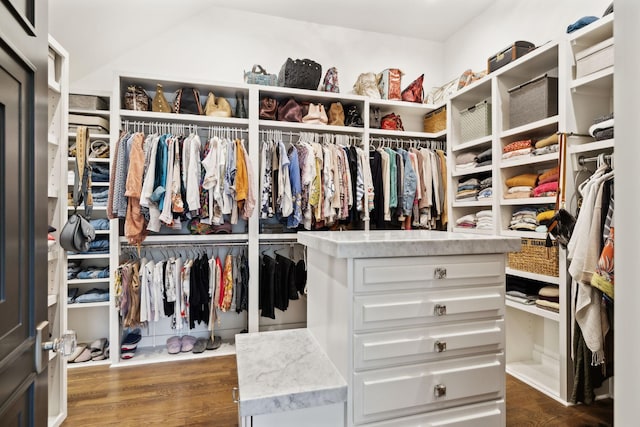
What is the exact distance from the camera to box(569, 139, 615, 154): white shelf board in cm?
193

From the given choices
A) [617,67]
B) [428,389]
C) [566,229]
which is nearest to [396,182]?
[566,229]

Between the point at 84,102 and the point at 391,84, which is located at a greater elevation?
the point at 391,84

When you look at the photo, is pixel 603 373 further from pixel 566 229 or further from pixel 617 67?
pixel 617 67

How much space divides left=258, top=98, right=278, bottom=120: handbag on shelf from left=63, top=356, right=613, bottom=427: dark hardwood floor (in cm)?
212

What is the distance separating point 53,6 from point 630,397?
3231 millimetres

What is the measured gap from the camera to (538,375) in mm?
2434

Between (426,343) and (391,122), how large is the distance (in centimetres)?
261

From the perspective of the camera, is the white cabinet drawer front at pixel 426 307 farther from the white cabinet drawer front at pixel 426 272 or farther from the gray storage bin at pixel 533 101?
the gray storage bin at pixel 533 101

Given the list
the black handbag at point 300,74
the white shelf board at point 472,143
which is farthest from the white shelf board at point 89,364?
the white shelf board at point 472,143

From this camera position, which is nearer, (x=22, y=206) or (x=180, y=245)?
(x=22, y=206)

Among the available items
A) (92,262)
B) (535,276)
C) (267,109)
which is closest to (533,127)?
(535,276)

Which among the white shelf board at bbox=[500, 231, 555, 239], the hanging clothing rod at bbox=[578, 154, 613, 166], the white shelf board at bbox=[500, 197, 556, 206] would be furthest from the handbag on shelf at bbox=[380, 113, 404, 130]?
the hanging clothing rod at bbox=[578, 154, 613, 166]

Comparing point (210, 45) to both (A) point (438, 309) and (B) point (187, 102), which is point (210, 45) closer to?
(B) point (187, 102)

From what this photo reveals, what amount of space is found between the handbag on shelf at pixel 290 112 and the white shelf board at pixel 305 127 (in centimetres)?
6
